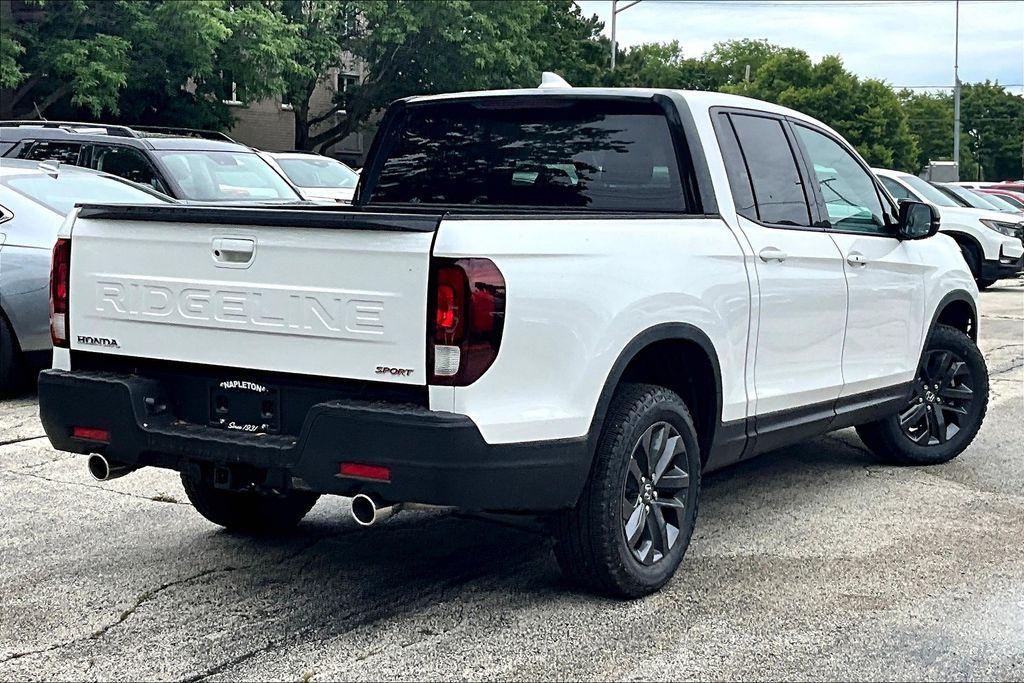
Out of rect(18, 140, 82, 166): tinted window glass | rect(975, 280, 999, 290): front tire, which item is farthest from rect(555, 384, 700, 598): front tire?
rect(975, 280, 999, 290): front tire

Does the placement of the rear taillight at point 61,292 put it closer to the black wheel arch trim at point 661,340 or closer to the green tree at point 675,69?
the black wheel arch trim at point 661,340

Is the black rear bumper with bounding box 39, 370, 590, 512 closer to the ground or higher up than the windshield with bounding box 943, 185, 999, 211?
closer to the ground

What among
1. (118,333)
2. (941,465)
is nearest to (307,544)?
(118,333)

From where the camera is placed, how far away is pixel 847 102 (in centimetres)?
7812

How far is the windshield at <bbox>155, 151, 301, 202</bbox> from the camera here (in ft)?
40.4

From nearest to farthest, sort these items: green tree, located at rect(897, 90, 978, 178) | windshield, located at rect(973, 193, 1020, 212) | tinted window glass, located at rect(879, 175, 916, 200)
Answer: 1. tinted window glass, located at rect(879, 175, 916, 200)
2. windshield, located at rect(973, 193, 1020, 212)
3. green tree, located at rect(897, 90, 978, 178)

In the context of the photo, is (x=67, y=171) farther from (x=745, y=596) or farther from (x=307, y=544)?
(x=745, y=596)

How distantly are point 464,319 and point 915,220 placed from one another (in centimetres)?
337

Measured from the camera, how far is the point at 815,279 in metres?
6.02

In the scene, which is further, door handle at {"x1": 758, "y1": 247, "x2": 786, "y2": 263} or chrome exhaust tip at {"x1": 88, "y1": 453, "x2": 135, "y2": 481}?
door handle at {"x1": 758, "y1": 247, "x2": 786, "y2": 263}

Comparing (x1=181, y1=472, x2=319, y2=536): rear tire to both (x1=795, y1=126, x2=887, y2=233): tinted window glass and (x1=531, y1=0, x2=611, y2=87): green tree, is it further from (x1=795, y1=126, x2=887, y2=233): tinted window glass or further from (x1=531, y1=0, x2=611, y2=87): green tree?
(x1=531, y1=0, x2=611, y2=87): green tree

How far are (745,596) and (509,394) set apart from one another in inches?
52.5

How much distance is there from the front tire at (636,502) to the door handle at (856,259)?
64.3 inches

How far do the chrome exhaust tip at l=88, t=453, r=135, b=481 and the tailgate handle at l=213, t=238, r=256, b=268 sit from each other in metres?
0.86
